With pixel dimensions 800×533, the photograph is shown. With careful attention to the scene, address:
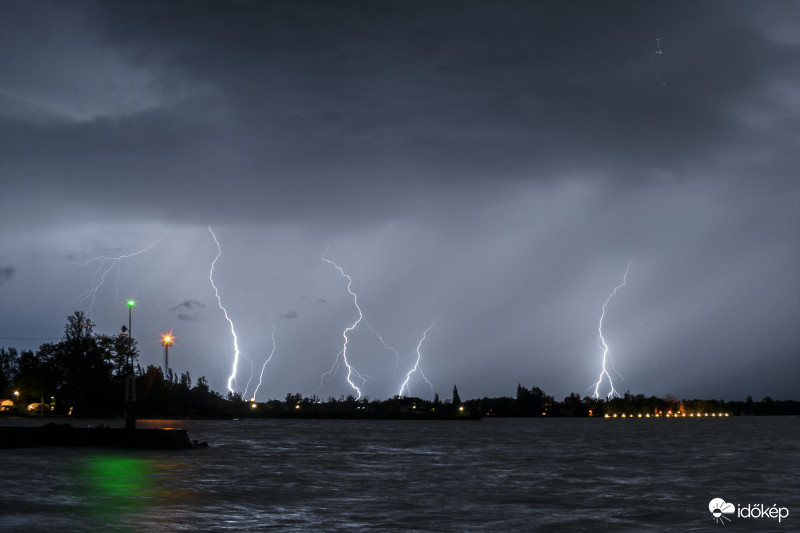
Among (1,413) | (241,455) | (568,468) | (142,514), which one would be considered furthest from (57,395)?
(142,514)

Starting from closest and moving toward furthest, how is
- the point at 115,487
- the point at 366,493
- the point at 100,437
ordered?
the point at 115,487
the point at 366,493
the point at 100,437

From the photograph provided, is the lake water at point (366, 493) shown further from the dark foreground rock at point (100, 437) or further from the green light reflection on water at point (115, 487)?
the dark foreground rock at point (100, 437)

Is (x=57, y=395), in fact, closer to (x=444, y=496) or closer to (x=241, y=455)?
(x=241, y=455)

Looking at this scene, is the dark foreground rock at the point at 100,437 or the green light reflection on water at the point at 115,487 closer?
the green light reflection on water at the point at 115,487

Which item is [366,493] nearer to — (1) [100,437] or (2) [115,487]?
(2) [115,487]

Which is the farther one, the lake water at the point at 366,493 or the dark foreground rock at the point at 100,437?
the dark foreground rock at the point at 100,437

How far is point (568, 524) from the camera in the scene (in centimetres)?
2483

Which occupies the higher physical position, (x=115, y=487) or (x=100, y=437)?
(x=115, y=487)

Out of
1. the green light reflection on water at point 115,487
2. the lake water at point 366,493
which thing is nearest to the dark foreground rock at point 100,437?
the lake water at point 366,493

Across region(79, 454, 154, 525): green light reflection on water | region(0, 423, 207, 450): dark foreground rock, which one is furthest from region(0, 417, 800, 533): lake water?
region(0, 423, 207, 450): dark foreground rock

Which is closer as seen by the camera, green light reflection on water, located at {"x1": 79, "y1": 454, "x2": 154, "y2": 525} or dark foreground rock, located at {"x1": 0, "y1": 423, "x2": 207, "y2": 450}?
green light reflection on water, located at {"x1": 79, "y1": 454, "x2": 154, "y2": 525}

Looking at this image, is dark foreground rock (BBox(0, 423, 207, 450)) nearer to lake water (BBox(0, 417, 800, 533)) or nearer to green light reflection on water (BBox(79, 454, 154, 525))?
lake water (BBox(0, 417, 800, 533))

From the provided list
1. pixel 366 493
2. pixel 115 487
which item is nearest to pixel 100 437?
pixel 115 487

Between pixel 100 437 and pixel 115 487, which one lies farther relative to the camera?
pixel 100 437
